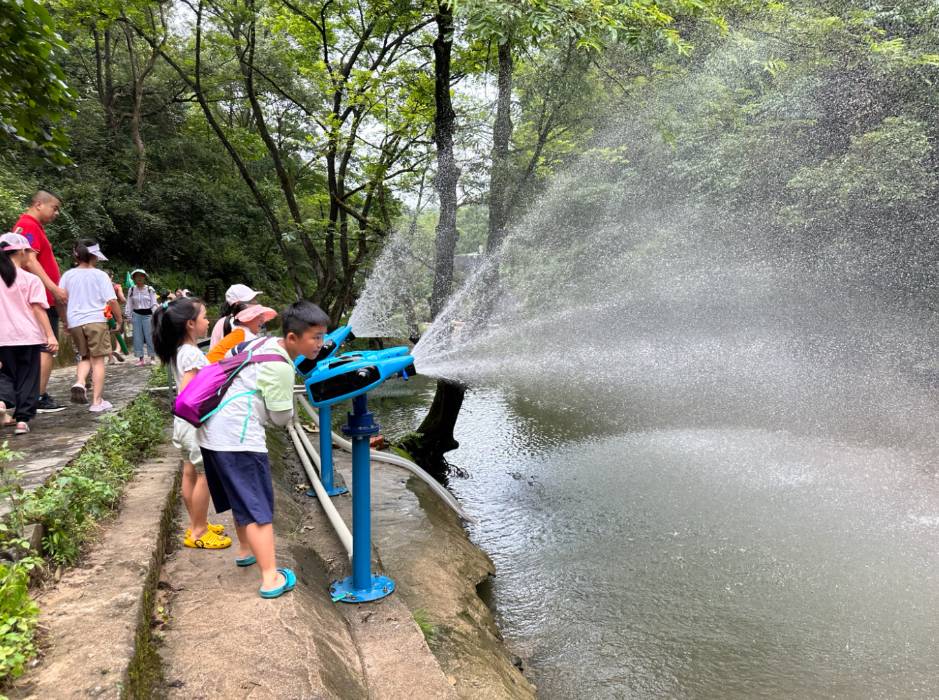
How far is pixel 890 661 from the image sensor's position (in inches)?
156

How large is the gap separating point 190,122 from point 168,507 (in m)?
21.9

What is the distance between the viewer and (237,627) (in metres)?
2.57

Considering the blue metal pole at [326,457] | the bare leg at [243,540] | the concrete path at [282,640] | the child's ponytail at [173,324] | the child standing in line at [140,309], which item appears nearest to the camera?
the concrete path at [282,640]

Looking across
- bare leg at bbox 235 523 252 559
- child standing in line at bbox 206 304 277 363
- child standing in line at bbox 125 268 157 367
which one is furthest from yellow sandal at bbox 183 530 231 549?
child standing in line at bbox 125 268 157 367

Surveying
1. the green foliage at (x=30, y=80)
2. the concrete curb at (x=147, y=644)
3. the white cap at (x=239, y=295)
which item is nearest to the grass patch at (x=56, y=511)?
the concrete curb at (x=147, y=644)

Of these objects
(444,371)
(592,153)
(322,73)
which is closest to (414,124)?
(322,73)

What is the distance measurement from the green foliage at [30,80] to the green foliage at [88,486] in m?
2.22

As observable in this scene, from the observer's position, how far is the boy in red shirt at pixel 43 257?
4.96 m

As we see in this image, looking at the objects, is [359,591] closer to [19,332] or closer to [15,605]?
[15,605]

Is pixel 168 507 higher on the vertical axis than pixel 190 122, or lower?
lower

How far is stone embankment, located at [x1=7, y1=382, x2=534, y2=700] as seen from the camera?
85.3 inches

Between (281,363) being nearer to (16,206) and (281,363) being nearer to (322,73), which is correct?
(322,73)

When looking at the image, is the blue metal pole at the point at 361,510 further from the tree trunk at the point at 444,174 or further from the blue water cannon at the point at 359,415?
the tree trunk at the point at 444,174

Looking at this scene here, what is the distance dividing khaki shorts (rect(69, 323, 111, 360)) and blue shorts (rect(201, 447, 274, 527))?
3.27 meters
